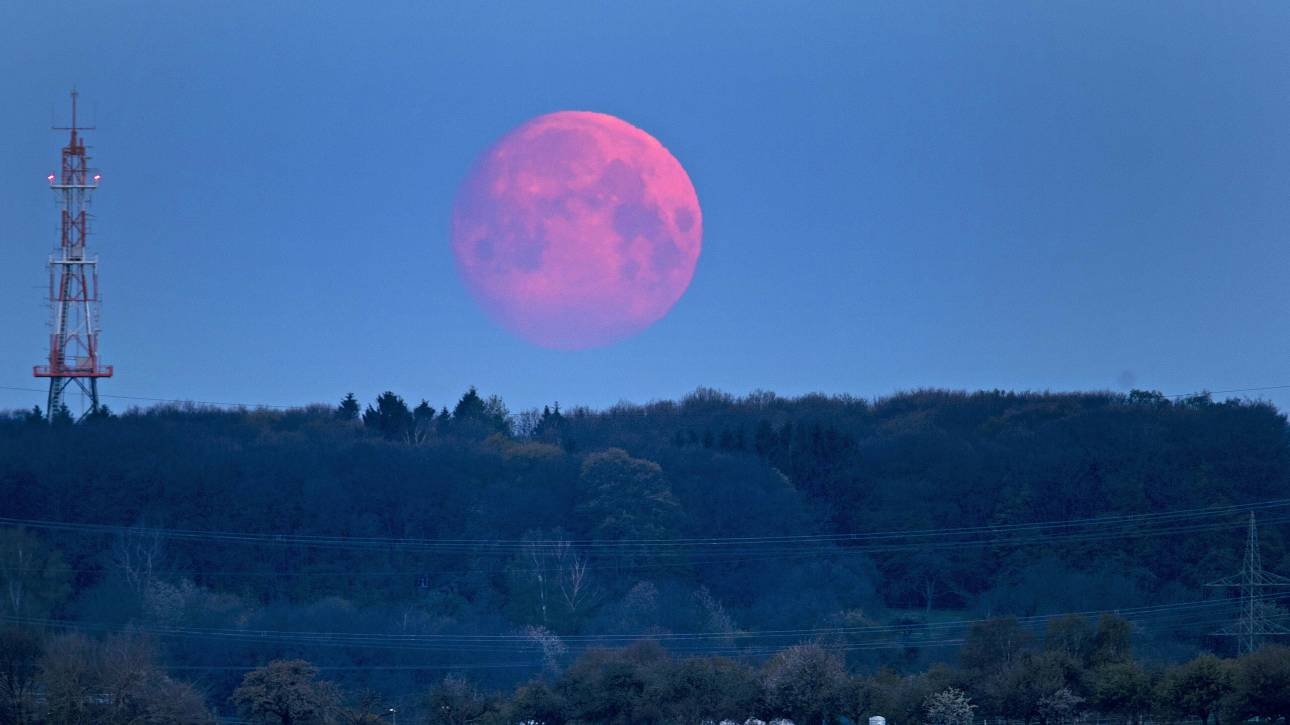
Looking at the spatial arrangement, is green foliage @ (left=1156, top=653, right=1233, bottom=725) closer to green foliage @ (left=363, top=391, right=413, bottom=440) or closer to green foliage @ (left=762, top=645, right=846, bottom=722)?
green foliage @ (left=762, top=645, right=846, bottom=722)

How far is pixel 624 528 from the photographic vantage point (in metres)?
84.9

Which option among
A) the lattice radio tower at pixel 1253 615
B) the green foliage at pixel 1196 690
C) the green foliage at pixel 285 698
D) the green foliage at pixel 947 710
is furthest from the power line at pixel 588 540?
the green foliage at pixel 947 710

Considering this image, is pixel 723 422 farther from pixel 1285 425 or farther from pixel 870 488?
pixel 1285 425

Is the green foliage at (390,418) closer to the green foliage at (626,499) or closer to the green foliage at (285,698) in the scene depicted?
the green foliage at (626,499)

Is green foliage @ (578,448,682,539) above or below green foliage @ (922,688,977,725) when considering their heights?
above

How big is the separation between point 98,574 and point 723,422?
160ft

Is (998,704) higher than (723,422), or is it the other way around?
(723,422)

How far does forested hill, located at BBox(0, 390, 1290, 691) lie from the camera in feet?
242

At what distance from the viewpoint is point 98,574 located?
257 feet

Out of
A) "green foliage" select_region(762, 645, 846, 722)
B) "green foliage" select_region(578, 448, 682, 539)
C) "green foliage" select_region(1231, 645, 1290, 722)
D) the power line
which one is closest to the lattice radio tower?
the power line

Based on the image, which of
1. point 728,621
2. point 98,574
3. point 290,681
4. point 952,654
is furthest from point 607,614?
point 290,681

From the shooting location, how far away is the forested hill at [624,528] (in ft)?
242

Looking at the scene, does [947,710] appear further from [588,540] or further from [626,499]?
[626,499]

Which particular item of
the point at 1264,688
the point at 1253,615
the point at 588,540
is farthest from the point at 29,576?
the point at 1264,688
